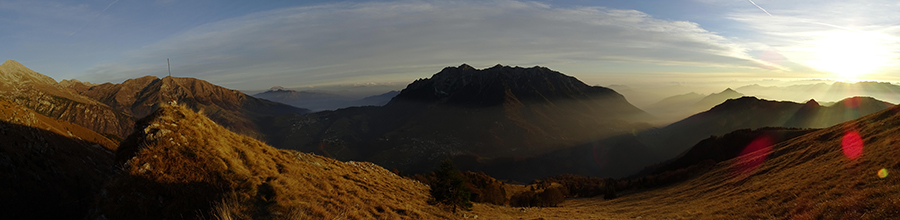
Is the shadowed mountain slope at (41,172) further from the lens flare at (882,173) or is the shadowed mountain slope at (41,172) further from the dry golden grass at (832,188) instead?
the lens flare at (882,173)

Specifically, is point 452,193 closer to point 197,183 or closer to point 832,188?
point 197,183

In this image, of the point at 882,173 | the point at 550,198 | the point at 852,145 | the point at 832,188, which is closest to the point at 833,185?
the point at 832,188

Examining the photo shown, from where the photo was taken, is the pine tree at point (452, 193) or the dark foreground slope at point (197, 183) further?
the pine tree at point (452, 193)

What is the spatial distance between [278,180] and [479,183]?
2848 inches

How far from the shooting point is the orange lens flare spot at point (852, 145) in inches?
1193

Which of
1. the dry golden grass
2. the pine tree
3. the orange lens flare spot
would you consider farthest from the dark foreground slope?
the orange lens flare spot

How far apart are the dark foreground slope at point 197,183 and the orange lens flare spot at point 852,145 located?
154 ft

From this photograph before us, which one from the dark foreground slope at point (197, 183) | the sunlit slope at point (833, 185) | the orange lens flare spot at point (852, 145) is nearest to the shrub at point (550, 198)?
the sunlit slope at point (833, 185)

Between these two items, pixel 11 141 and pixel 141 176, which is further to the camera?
pixel 11 141

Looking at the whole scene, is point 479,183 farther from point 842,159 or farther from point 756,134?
point 756,134

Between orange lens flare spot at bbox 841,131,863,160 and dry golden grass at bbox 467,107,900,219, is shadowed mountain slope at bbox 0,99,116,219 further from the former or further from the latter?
orange lens flare spot at bbox 841,131,863,160

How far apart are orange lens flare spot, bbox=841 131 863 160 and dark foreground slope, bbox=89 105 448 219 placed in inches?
1845

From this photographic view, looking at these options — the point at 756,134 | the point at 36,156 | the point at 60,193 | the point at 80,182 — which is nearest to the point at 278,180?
the point at 60,193

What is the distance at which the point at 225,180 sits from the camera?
12.8 m
